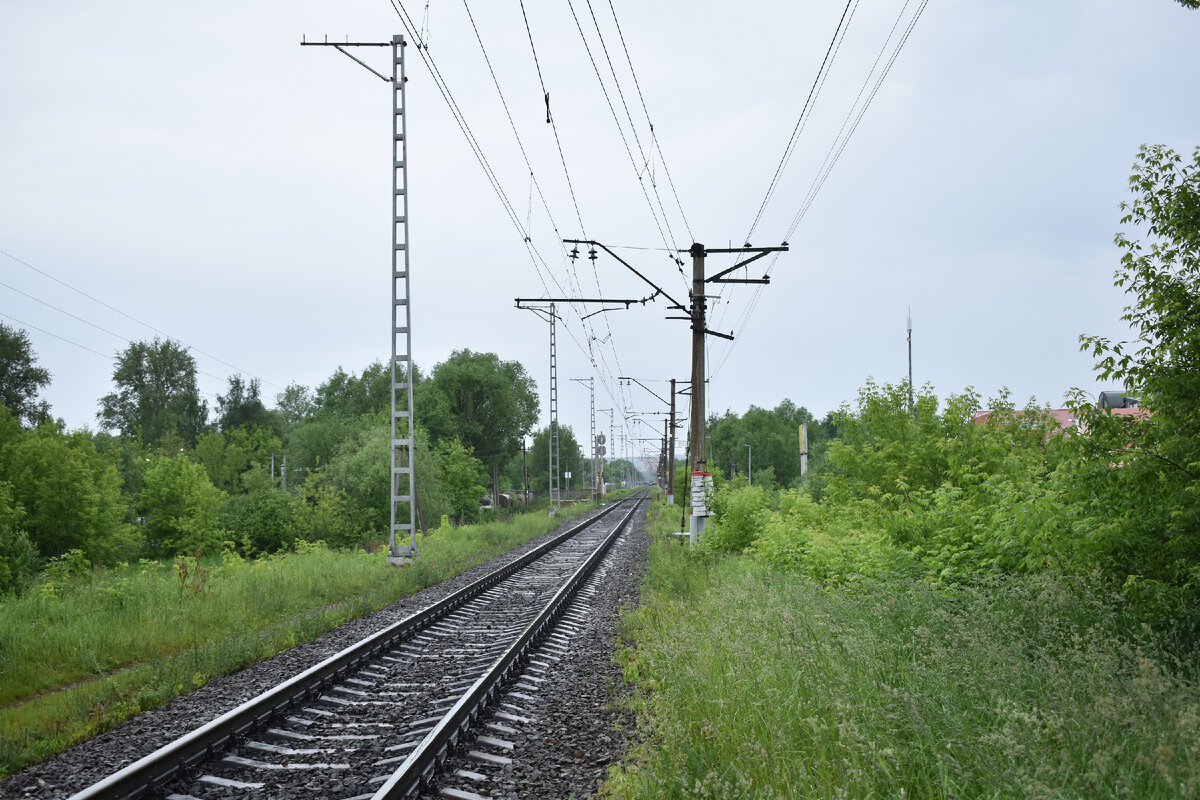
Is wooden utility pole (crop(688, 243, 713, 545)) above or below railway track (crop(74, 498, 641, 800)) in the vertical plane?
above

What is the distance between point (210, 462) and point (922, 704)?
85.8 m

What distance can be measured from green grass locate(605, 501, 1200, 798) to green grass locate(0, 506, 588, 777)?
16.2ft

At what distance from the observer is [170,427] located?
267 feet

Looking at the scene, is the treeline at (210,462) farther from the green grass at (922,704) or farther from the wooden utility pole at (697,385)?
the green grass at (922,704)

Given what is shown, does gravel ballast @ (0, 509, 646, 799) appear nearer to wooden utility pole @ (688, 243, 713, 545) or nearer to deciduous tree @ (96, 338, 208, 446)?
wooden utility pole @ (688, 243, 713, 545)

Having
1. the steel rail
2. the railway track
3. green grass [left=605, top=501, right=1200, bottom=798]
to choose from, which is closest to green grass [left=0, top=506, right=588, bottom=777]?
the railway track

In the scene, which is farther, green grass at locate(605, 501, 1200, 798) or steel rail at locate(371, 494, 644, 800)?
steel rail at locate(371, 494, 644, 800)

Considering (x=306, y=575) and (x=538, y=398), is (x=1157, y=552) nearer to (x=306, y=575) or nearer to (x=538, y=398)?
(x=306, y=575)

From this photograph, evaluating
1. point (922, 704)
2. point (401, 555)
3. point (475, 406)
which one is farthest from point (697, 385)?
point (475, 406)

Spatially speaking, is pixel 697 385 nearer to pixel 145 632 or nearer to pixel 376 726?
pixel 145 632

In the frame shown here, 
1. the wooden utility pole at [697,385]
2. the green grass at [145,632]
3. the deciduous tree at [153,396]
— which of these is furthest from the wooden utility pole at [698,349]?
the deciduous tree at [153,396]

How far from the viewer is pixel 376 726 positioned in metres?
7.14

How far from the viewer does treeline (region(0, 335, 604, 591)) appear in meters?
39.2

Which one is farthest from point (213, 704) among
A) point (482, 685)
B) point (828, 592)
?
point (828, 592)
